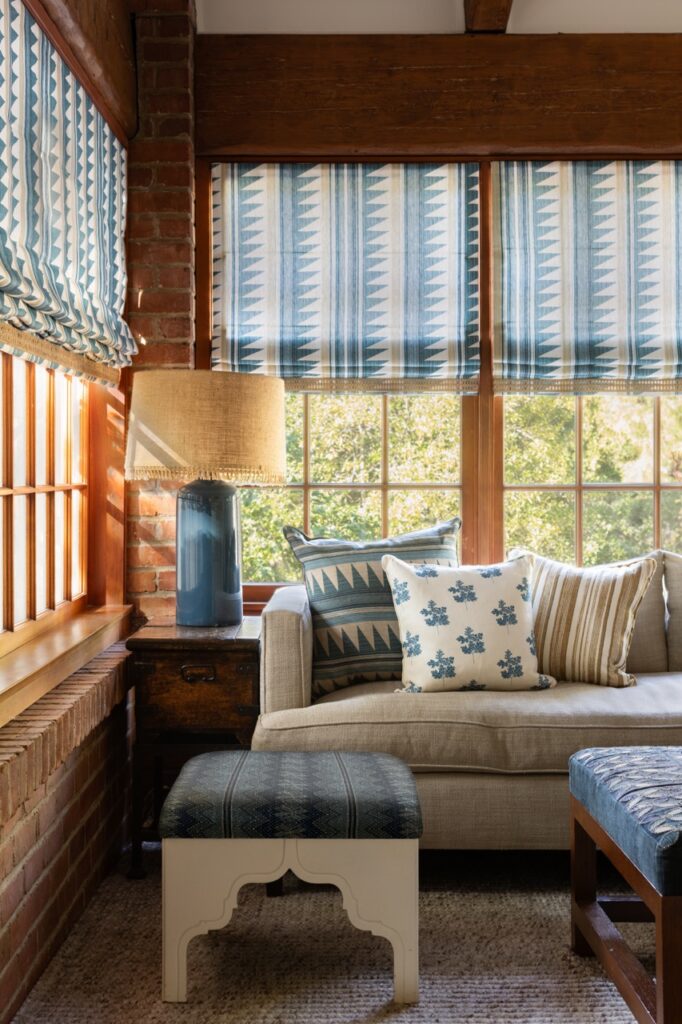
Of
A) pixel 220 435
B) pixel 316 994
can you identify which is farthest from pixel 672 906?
pixel 220 435

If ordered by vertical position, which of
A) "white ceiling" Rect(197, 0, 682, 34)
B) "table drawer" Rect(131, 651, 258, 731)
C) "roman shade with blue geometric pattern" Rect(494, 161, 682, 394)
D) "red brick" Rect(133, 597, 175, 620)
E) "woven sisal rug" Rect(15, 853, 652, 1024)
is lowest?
"woven sisal rug" Rect(15, 853, 652, 1024)

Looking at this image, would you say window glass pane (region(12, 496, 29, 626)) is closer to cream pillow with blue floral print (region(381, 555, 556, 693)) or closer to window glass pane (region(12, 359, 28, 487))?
window glass pane (region(12, 359, 28, 487))

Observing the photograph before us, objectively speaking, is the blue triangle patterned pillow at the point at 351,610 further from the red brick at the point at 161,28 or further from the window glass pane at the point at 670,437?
the red brick at the point at 161,28

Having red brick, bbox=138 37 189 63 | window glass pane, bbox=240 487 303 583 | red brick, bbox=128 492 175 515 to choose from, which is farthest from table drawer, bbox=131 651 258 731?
red brick, bbox=138 37 189 63

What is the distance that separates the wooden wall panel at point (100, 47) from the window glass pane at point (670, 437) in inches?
90.5

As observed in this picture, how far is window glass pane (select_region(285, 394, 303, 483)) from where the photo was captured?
149 inches

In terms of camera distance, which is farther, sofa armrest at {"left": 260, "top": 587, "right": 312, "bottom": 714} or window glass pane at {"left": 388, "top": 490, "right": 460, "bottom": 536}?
window glass pane at {"left": 388, "top": 490, "right": 460, "bottom": 536}

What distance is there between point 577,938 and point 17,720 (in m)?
1.48

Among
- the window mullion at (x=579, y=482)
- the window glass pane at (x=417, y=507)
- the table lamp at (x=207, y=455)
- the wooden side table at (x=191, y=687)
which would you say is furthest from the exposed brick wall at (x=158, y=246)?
the window mullion at (x=579, y=482)

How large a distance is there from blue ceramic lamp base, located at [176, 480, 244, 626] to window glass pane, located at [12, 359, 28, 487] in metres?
0.64

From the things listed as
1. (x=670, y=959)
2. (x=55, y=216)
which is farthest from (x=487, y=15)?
(x=670, y=959)

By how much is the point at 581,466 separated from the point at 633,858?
2097mm

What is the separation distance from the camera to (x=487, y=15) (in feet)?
11.6

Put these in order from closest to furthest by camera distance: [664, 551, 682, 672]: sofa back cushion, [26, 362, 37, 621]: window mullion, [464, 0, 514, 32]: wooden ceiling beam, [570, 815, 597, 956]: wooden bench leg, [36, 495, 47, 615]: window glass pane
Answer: [570, 815, 597, 956]: wooden bench leg < [26, 362, 37, 621]: window mullion < [36, 495, 47, 615]: window glass pane < [664, 551, 682, 672]: sofa back cushion < [464, 0, 514, 32]: wooden ceiling beam
